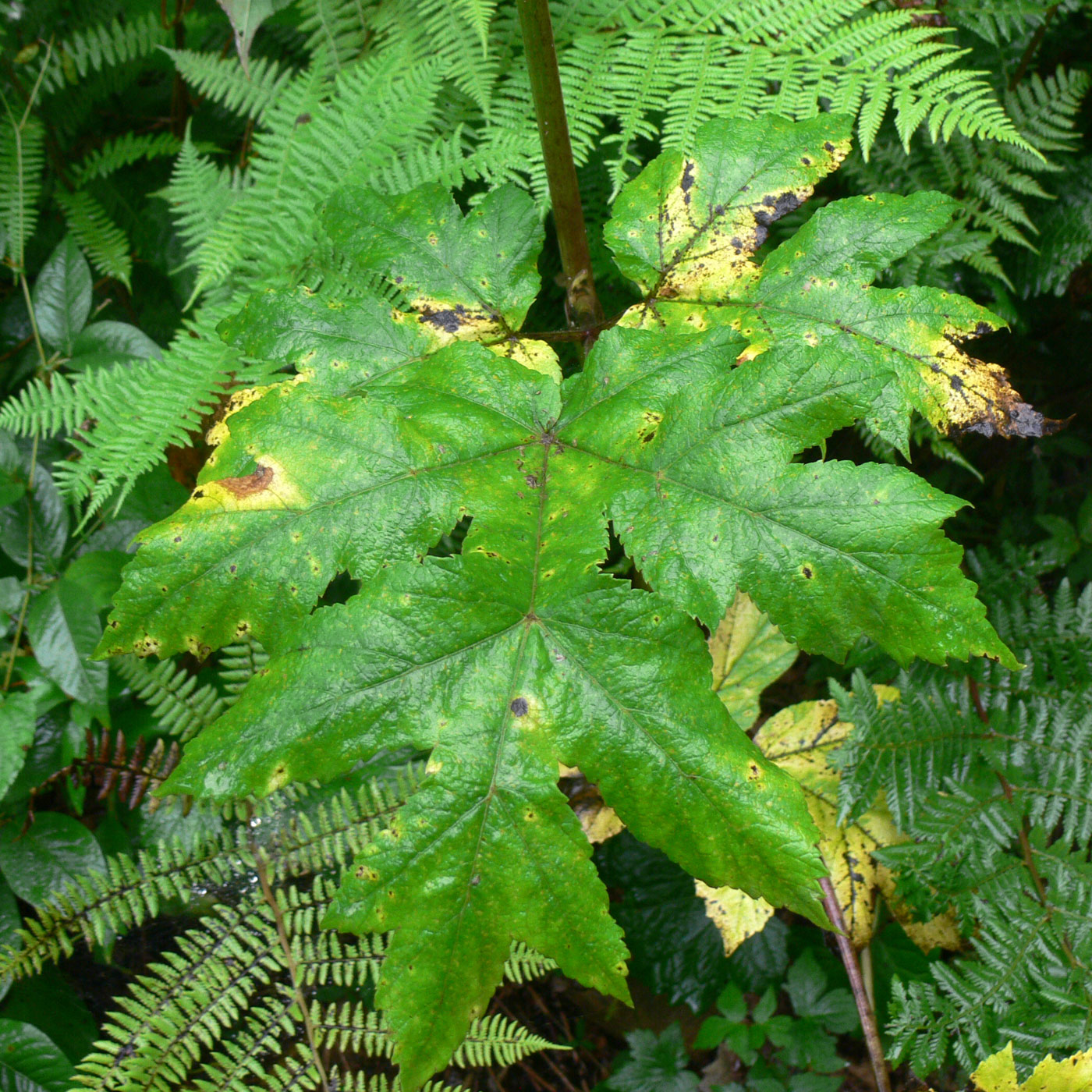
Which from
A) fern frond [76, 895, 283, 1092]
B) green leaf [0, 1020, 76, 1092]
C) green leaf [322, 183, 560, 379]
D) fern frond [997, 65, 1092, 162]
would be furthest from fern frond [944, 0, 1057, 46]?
green leaf [0, 1020, 76, 1092]

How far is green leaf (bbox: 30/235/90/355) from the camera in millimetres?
1999

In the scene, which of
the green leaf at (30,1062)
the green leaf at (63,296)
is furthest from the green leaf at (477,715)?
the green leaf at (63,296)

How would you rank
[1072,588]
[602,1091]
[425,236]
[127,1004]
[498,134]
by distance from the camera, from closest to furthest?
[425,236], [127,1004], [498,134], [1072,588], [602,1091]

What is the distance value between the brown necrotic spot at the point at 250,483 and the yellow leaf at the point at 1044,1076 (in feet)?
4.08

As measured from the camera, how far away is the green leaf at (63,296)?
2.00 m

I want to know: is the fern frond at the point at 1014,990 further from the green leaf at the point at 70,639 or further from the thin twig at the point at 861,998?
the green leaf at the point at 70,639

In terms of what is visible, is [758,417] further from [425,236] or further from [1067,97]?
[1067,97]

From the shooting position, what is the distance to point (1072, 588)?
77.3 inches

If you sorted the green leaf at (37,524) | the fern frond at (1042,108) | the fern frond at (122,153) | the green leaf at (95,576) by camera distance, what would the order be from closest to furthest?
the fern frond at (1042,108) → the green leaf at (95,576) → the green leaf at (37,524) → the fern frond at (122,153)

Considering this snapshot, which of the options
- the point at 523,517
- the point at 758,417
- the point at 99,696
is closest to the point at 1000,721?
the point at 758,417

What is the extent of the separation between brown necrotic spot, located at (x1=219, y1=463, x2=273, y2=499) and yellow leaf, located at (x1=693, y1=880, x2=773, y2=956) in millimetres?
1126

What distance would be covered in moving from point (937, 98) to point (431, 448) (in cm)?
127

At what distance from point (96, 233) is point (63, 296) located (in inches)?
8.4

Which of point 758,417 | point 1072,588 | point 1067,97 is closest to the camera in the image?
point 758,417
